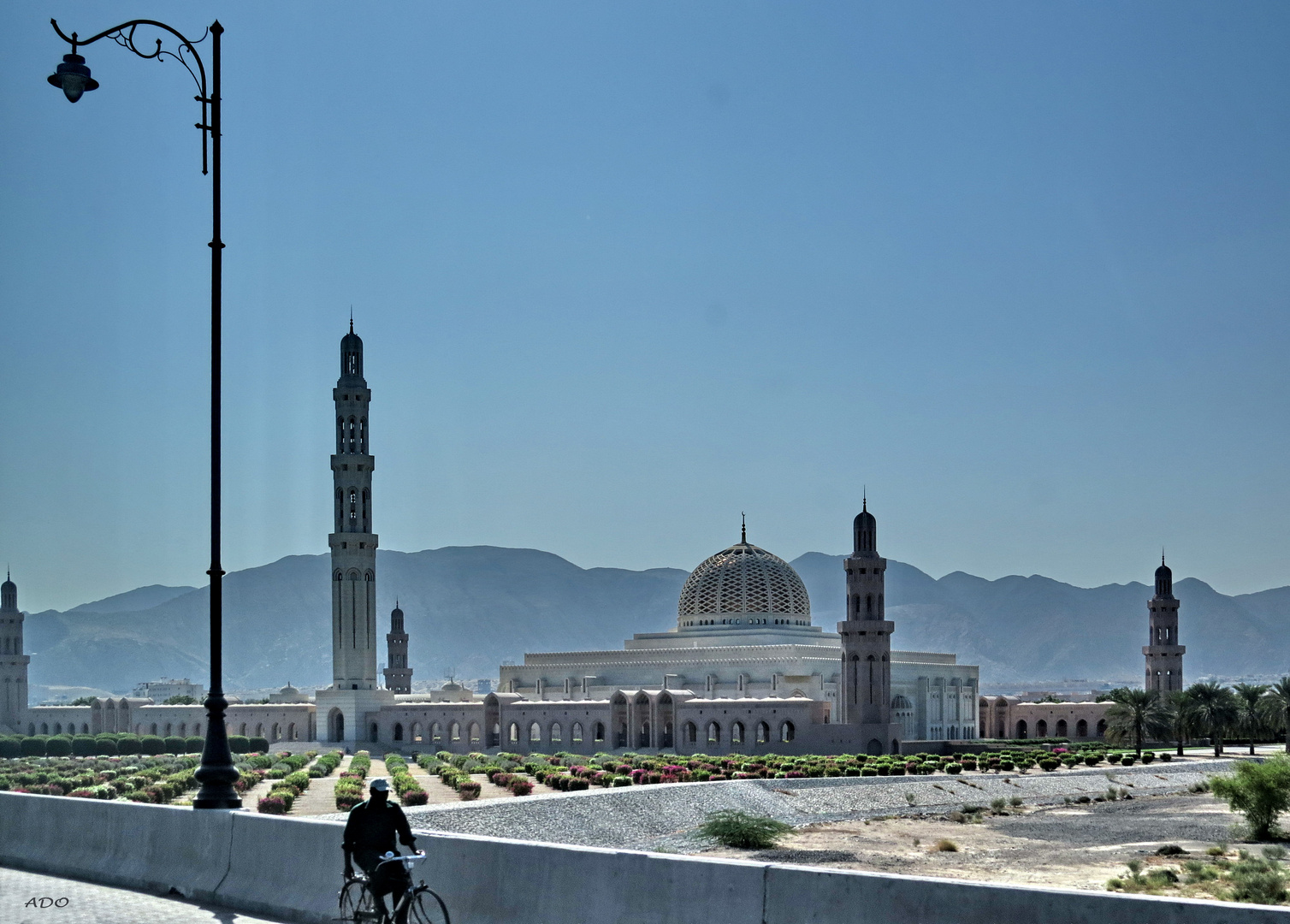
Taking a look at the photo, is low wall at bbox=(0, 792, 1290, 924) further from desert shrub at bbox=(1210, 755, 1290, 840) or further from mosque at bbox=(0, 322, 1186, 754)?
mosque at bbox=(0, 322, 1186, 754)

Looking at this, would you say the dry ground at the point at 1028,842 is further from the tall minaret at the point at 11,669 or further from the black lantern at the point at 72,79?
the tall minaret at the point at 11,669

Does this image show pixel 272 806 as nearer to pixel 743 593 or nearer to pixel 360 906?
pixel 360 906

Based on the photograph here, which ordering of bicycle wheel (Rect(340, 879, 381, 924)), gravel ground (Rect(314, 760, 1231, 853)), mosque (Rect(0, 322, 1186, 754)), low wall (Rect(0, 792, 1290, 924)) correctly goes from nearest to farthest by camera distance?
low wall (Rect(0, 792, 1290, 924)), bicycle wheel (Rect(340, 879, 381, 924)), gravel ground (Rect(314, 760, 1231, 853)), mosque (Rect(0, 322, 1186, 754))

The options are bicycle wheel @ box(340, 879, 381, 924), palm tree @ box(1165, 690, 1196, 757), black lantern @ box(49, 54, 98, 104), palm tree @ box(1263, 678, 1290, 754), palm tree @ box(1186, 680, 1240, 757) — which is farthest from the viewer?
palm tree @ box(1165, 690, 1196, 757)

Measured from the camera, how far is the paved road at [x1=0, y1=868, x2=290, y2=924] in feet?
42.8

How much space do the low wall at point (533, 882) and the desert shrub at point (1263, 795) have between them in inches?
1041

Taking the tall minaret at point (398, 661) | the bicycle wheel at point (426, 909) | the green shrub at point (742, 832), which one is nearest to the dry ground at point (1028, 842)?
the green shrub at point (742, 832)

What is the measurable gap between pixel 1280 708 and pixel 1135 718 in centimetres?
554

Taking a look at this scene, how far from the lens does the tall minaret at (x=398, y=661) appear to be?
92.6m

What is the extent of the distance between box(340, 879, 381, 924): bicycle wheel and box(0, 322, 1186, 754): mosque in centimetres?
5218

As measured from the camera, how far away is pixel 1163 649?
74.7 metres

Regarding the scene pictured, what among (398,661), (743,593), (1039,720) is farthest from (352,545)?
(1039,720)

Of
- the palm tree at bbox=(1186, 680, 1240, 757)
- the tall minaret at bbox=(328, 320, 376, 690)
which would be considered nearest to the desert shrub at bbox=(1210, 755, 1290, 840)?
the palm tree at bbox=(1186, 680, 1240, 757)

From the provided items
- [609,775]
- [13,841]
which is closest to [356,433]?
[609,775]
